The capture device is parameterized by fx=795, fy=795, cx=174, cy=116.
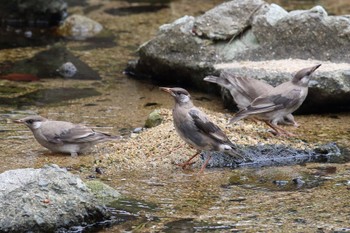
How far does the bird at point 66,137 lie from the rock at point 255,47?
8.45ft

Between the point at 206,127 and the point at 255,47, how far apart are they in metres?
3.41

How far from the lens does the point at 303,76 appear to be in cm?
855

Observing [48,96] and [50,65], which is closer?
[48,96]

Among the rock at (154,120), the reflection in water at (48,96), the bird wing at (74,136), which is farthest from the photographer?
the reflection in water at (48,96)

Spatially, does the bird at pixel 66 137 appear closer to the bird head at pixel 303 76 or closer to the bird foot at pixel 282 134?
the bird foot at pixel 282 134

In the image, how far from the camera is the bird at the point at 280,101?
322 inches

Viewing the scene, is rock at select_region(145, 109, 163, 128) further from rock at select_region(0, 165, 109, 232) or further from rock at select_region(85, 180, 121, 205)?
rock at select_region(0, 165, 109, 232)

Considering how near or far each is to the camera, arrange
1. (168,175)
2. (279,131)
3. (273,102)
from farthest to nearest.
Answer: (273,102) < (279,131) < (168,175)

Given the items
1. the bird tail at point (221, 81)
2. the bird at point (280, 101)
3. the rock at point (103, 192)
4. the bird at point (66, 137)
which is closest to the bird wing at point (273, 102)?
the bird at point (280, 101)

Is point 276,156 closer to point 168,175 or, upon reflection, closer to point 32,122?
point 168,175

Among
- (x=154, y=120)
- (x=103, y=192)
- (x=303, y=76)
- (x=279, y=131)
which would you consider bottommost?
(x=154, y=120)

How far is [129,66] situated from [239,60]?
2013mm

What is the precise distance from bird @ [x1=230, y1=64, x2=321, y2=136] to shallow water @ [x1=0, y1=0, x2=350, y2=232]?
0.33 metres

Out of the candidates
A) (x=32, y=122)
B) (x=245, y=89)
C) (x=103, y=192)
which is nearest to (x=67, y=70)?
(x=245, y=89)
